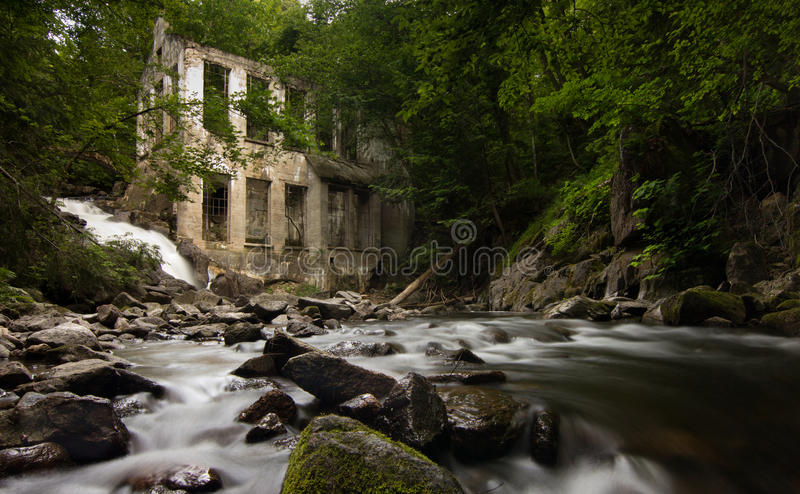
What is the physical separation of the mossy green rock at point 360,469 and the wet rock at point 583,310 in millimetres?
6296

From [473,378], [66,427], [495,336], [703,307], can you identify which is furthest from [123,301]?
[703,307]

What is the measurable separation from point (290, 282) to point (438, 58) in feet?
50.0

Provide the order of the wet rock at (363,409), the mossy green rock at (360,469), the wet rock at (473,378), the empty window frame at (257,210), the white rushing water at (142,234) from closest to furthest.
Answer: the mossy green rock at (360,469), the wet rock at (363,409), the wet rock at (473,378), the white rushing water at (142,234), the empty window frame at (257,210)

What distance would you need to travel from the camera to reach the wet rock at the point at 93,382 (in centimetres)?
314

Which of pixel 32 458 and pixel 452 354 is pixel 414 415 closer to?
pixel 32 458

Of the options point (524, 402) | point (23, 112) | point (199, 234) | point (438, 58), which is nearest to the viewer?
point (524, 402)

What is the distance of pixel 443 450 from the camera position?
101 inches

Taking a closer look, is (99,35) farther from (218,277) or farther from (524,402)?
(524,402)

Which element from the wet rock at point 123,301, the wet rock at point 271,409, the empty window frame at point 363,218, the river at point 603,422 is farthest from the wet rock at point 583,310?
the empty window frame at point 363,218

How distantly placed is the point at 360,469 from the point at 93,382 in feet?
8.91

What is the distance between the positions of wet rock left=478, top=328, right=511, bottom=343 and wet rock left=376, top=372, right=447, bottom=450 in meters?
3.74

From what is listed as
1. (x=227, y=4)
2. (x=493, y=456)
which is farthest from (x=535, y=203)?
(x=227, y=4)

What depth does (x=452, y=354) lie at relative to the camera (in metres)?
5.10

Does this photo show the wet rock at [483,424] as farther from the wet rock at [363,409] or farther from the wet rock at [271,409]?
the wet rock at [271,409]
